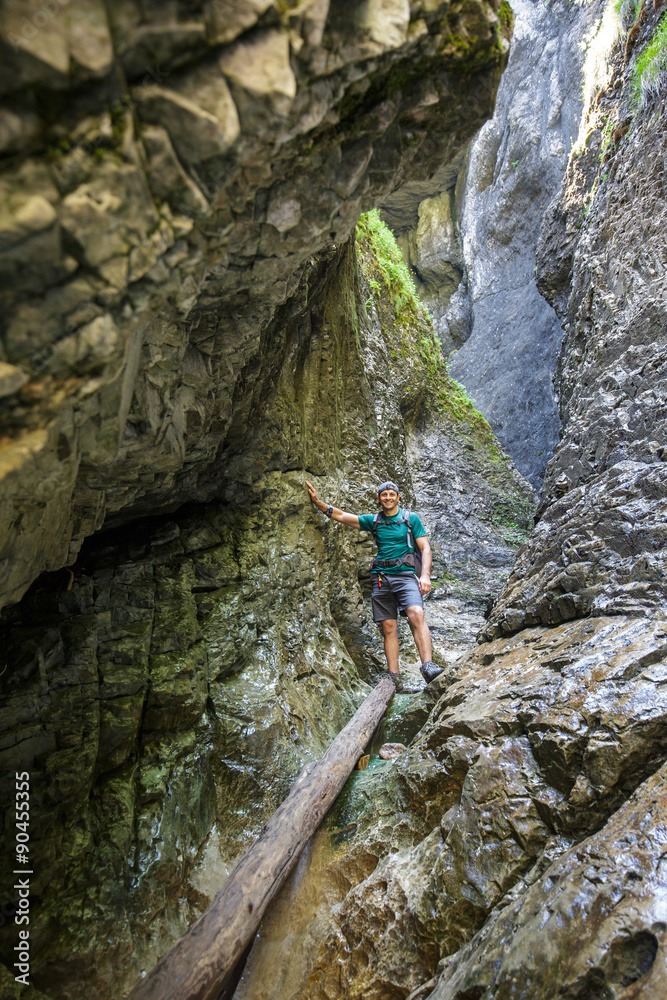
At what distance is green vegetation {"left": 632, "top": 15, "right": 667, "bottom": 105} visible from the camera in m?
5.52

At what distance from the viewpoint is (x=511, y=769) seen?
3.03m

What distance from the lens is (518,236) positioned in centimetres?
1680

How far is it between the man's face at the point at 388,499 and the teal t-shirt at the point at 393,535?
0.15 m

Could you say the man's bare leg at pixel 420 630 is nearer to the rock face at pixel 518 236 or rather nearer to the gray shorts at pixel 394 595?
the gray shorts at pixel 394 595

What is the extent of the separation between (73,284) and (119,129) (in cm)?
46

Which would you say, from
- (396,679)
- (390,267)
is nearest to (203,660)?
(396,679)

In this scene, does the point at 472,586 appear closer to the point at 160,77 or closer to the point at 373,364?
the point at 373,364

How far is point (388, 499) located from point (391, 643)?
1712 mm

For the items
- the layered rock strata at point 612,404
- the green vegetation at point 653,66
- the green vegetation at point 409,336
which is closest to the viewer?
the layered rock strata at point 612,404

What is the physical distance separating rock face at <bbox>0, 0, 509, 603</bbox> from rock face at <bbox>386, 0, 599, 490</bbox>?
11.9 metres

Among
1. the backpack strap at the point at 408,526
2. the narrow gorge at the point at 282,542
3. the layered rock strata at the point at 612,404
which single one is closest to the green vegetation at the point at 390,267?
the narrow gorge at the point at 282,542

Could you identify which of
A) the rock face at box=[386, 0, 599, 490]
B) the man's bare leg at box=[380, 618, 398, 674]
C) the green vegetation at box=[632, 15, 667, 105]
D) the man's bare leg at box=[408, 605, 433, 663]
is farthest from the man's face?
the rock face at box=[386, 0, 599, 490]

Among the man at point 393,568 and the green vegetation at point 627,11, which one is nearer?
the man at point 393,568

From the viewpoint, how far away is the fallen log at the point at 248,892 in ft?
9.05
